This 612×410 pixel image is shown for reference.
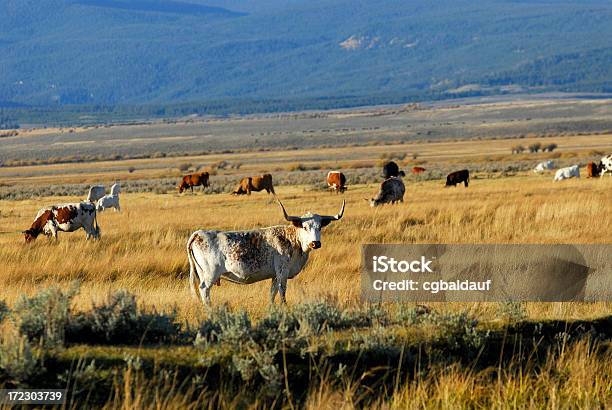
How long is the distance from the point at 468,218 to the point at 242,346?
594 inches

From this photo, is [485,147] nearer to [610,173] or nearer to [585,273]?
[610,173]

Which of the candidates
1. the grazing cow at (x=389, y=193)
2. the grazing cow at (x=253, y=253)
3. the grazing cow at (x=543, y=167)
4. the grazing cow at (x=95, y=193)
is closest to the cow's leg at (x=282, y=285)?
the grazing cow at (x=253, y=253)

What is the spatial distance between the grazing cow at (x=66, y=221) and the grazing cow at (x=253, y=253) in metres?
10.3

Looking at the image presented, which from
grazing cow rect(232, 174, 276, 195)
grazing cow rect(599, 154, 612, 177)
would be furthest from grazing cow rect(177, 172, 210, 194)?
grazing cow rect(599, 154, 612, 177)

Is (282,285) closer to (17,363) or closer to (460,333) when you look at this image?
(460,333)

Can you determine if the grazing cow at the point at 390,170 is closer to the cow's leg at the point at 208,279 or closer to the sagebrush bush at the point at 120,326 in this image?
the cow's leg at the point at 208,279

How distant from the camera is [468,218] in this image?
2270cm

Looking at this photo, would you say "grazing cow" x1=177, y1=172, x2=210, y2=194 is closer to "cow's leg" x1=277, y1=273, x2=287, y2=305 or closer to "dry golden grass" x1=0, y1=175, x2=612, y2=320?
"dry golden grass" x1=0, y1=175, x2=612, y2=320

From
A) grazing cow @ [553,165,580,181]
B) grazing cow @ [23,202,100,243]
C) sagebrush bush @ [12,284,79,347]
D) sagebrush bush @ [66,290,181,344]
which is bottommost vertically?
grazing cow @ [553,165,580,181]

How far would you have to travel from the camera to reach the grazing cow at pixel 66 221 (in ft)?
72.8

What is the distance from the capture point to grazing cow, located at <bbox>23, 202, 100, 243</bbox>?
22.2m

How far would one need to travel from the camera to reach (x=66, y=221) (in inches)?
878

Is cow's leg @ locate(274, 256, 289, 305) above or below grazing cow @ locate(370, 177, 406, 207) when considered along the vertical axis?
above

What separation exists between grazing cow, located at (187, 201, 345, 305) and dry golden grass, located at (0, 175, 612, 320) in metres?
0.29
